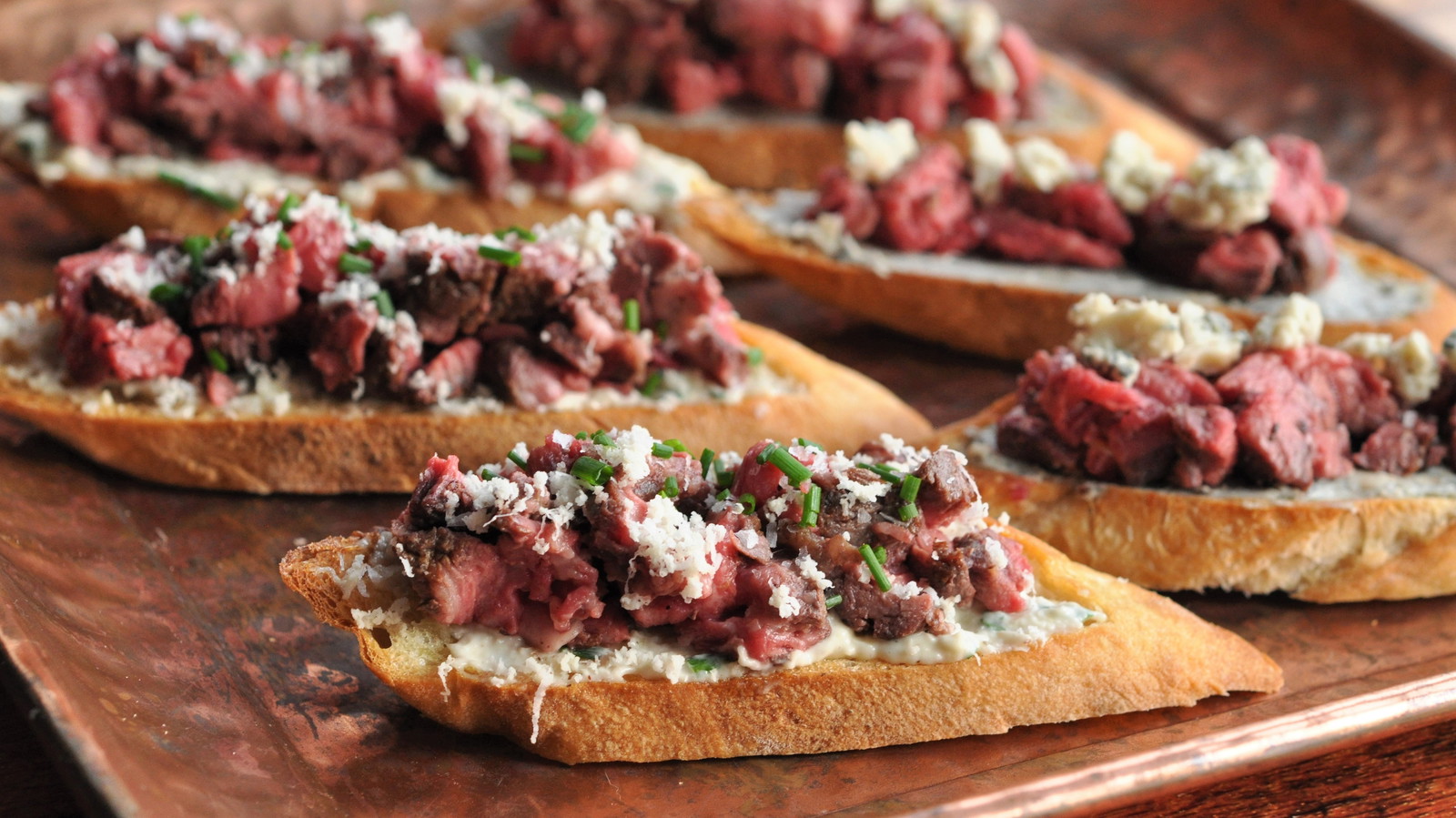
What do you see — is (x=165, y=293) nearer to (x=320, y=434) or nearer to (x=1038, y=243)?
(x=320, y=434)

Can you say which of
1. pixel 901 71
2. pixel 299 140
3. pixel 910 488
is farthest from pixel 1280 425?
pixel 299 140

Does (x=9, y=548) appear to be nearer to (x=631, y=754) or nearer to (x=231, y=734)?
(x=231, y=734)

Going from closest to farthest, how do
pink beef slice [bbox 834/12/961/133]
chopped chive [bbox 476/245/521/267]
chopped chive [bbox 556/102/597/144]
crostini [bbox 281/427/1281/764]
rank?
crostini [bbox 281/427/1281/764]
chopped chive [bbox 476/245/521/267]
chopped chive [bbox 556/102/597/144]
pink beef slice [bbox 834/12/961/133]

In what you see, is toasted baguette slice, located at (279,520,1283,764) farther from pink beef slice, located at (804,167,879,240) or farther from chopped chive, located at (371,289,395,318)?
pink beef slice, located at (804,167,879,240)

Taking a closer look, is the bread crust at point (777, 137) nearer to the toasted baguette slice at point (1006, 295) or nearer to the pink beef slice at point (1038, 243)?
the toasted baguette slice at point (1006, 295)

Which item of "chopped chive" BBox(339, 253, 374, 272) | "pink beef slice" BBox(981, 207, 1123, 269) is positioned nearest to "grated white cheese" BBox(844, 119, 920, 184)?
"pink beef slice" BBox(981, 207, 1123, 269)

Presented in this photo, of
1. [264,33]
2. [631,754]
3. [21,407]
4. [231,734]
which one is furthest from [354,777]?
[264,33]
